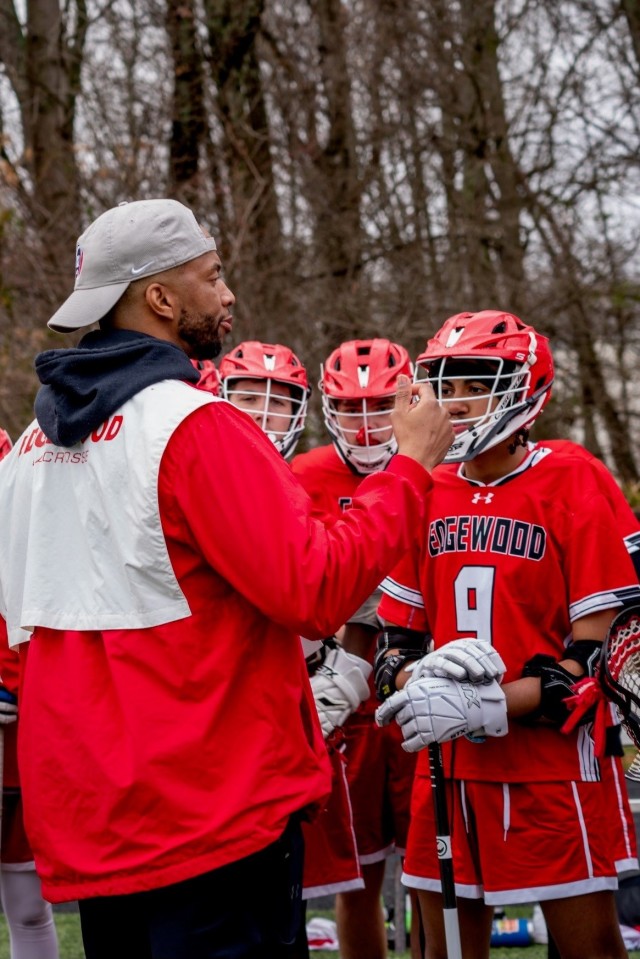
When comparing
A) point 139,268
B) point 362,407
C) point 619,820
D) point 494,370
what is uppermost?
point 139,268

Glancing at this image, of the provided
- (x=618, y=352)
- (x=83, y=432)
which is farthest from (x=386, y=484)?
(x=618, y=352)

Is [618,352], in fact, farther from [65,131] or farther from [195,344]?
[195,344]

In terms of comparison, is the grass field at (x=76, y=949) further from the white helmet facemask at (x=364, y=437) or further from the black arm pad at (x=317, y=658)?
the white helmet facemask at (x=364, y=437)

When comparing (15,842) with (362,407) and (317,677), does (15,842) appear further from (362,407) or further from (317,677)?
(362,407)

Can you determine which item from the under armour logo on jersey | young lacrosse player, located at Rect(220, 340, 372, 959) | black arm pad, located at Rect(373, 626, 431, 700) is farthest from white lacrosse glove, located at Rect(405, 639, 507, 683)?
young lacrosse player, located at Rect(220, 340, 372, 959)

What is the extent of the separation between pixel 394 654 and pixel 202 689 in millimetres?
1456

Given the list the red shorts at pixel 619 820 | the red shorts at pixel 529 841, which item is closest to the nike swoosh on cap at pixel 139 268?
the red shorts at pixel 529 841

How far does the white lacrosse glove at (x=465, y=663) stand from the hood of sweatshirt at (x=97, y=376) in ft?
3.77

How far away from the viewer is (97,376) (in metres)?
2.60

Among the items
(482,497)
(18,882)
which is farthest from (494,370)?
(18,882)

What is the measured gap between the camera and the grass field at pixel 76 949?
5.68 m

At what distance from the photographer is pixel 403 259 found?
12.5 m

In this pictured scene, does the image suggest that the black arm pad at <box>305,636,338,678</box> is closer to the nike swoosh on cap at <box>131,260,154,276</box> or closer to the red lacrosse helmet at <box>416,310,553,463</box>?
the red lacrosse helmet at <box>416,310,553,463</box>

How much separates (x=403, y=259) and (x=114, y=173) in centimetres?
319
